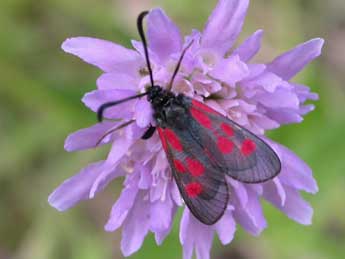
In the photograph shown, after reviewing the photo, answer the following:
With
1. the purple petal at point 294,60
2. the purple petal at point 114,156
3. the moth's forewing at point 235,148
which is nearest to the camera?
the moth's forewing at point 235,148

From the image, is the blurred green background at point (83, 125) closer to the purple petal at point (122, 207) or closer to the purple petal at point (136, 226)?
the purple petal at point (136, 226)

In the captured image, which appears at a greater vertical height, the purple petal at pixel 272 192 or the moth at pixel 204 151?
the moth at pixel 204 151

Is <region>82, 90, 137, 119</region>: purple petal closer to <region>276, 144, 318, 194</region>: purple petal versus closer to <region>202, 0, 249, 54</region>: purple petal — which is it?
<region>202, 0, 249, 54</region>: purple petal

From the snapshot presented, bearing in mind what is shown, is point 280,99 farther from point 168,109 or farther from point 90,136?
point 90,136

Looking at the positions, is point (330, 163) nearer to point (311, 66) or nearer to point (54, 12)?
point (311, 66)

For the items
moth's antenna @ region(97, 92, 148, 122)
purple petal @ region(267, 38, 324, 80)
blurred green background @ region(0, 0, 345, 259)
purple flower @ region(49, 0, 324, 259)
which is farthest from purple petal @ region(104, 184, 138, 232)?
blurred green background @ region(0, 0, 345, 259)

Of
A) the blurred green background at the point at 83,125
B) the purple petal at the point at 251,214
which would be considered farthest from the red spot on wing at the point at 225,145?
the blurred green background at the point at 83,125
